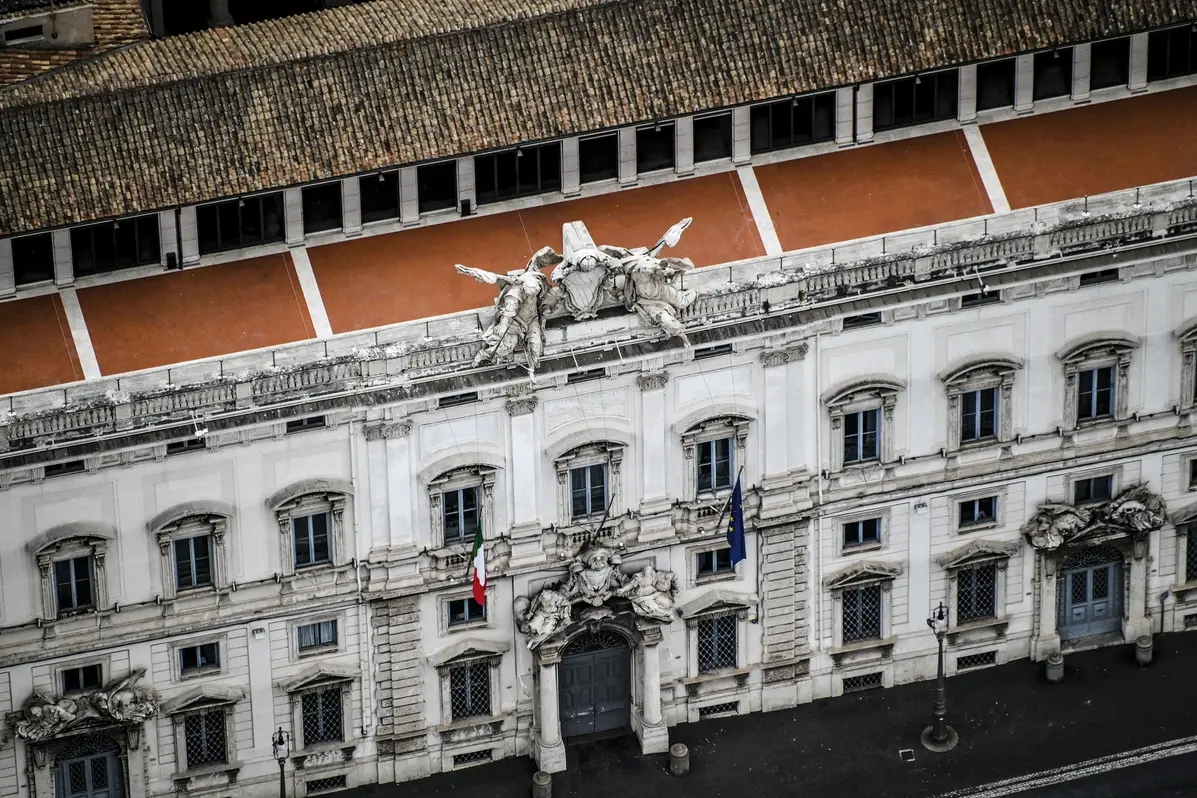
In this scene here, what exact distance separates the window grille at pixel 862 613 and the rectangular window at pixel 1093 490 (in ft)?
26.6

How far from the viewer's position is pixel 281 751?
13675 cm

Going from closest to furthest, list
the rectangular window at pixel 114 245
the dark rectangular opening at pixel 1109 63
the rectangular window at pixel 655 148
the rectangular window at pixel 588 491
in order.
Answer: the rectangular window at pixel 114 245 → the rectangular window at pixel 588 491 → the rectangular window at pixel 655 148 → the dark rectangular opening at pixel 1109 63

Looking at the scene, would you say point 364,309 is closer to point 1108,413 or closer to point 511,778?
point 511,778

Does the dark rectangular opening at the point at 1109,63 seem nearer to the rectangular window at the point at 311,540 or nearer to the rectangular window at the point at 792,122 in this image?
the rectangular window at the point at 792,122

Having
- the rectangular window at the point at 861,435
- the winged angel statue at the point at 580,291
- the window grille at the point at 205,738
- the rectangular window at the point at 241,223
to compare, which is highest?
the rectangular window at the point at 241,223

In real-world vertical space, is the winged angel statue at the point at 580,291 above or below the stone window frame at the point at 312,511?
above

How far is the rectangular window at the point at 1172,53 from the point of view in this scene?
471 feet

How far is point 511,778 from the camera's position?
141 meters

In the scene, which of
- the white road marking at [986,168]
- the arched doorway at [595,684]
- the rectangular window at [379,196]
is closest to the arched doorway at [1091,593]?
the white road marking at [986,168]

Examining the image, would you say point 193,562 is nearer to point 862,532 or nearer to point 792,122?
point 862,532

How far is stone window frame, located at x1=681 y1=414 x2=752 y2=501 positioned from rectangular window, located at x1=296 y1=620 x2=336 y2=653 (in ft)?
43.7

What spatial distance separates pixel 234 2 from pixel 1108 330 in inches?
1373

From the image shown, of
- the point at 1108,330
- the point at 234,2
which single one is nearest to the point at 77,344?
the point at 234,2

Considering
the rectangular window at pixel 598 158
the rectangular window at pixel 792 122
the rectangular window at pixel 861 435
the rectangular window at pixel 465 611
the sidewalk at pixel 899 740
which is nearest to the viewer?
the rectangular window at pixel 465 611
